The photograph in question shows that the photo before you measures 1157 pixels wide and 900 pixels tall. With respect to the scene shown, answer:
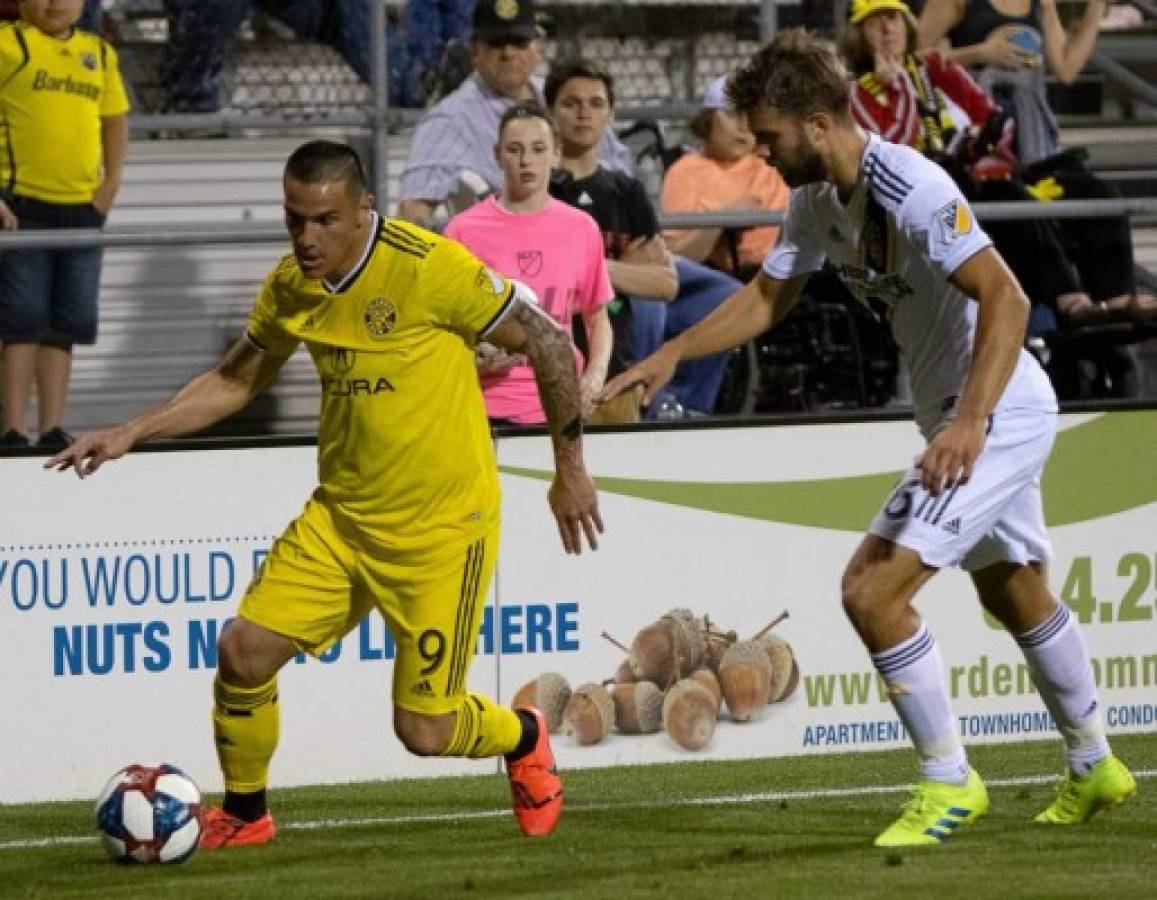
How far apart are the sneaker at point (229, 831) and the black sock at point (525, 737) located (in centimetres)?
81

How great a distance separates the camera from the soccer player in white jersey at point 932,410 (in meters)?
7.24

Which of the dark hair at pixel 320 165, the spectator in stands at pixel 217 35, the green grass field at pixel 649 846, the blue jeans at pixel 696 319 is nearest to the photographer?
the green grass field at pixel 649 846

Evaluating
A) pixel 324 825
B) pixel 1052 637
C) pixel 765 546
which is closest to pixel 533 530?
pixel 765 546

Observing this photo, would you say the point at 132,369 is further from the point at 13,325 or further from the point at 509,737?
the point at 509,737

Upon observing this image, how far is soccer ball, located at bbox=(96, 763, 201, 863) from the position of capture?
758cm

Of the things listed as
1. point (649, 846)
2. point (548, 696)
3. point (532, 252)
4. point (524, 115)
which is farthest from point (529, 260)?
point (649, 846)

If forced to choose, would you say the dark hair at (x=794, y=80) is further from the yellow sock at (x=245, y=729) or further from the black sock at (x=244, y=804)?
the black sock at (x=244, y=804)

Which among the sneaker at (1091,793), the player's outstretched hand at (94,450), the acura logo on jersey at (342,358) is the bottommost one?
the sneaker at (1091,793)

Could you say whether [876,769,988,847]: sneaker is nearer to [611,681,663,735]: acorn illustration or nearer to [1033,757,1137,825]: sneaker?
[1033,757,1137,825]: sneaker

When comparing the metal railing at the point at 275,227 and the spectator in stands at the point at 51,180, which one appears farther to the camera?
the spectator in stands at the point at 51,180

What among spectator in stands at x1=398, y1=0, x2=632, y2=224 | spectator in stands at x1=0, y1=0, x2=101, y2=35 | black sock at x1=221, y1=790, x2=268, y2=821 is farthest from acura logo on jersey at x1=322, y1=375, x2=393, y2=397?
spectator in stands at x1=0, y1=0, x2=101, y2=35

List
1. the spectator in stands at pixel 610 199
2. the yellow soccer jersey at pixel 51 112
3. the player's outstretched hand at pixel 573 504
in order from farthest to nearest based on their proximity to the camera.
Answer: the yellow soccer jersey at pixel 51 112
the spectator in stands at pixel 610 199
the player's outstretched hand at pixel 573 504

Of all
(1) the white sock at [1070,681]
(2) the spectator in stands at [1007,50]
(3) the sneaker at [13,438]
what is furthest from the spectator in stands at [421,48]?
(1) the white sock at [1070,681]

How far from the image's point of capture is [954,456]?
23.2 ft
